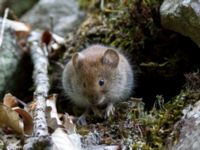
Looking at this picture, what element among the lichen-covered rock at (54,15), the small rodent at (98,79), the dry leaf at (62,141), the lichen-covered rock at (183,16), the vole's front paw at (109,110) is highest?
the lichen-covered rock at (54,15)

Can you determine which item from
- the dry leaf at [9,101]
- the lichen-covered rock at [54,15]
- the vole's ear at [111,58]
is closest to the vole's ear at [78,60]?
the vole's ear at [111,58]

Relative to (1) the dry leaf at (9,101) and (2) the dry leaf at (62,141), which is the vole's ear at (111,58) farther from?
(2) the dry leaf at (62,141)

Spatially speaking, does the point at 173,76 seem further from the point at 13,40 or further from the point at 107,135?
the point at 13,40

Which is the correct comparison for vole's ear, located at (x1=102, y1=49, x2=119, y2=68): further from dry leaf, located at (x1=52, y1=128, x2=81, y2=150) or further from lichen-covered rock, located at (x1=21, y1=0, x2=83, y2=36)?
lichen-covered rock, located at (x1=21, y1=0, x2=83, y2=36)

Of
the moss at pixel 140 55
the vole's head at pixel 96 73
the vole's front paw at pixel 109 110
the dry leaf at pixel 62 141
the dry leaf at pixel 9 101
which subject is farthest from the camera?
the vole's head at pixel 96 73

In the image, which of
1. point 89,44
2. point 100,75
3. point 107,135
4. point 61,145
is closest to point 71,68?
point 100,75

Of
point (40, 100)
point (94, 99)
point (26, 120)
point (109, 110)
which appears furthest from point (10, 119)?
point (109, 110)
